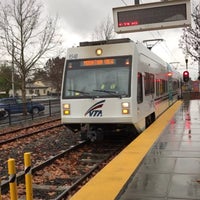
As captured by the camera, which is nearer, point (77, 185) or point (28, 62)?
point (77, 185)

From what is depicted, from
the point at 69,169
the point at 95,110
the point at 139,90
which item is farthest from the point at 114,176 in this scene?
the point at 139,90

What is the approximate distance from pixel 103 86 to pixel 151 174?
18.2 feet

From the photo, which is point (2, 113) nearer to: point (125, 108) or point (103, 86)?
point (103, 86)

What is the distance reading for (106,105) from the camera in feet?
38.2

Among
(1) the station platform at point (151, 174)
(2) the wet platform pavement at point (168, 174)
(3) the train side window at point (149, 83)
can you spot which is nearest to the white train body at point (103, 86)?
(3) the train side window at point (149, 83)

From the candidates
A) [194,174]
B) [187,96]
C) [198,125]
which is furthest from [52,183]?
[187,96]

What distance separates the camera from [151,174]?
21.7ft

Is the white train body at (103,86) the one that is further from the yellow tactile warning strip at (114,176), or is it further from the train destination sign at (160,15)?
the train destination sign at (160,15)

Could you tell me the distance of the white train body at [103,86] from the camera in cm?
1155

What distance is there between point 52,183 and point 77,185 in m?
0.69

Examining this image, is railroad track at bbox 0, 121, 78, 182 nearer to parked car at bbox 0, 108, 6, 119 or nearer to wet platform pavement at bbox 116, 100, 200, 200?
wet platform pavement at bbox 116, 100, 200, 200

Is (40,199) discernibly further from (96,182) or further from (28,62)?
(28,62)

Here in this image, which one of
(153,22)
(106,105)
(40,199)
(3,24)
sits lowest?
(40,199)

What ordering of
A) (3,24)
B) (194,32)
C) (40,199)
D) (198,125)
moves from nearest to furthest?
(40,199)
(198,125)
(3,24)
(194,32)
